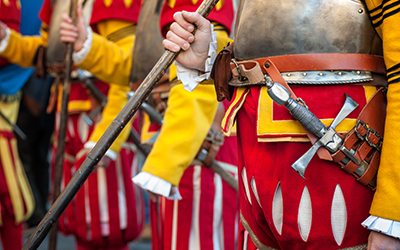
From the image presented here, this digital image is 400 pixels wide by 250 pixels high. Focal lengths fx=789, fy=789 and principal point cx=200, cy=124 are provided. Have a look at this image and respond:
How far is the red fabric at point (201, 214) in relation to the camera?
119 inches

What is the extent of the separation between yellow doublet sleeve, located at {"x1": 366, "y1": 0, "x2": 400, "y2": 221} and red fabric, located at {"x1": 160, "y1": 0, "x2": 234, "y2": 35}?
1.01 meters

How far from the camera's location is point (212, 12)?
2.81m

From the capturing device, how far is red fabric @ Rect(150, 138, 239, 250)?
3.01 meters

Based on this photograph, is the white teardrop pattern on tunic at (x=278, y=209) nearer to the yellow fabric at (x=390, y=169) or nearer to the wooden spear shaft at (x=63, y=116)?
the yellow fabric at (x=390, y=169)

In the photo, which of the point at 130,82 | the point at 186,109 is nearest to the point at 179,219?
the point at 186,109

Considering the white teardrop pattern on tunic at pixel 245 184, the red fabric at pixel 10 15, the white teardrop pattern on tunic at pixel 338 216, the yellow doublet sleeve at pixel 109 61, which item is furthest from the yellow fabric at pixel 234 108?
the red fabric at pixel 10 15

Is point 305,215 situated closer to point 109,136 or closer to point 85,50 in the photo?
point 109,136

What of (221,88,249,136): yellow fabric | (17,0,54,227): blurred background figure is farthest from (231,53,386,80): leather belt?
(17,0,54,227): blurred background figure

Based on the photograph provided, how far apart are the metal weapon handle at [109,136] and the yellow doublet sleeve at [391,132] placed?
1.72 ft

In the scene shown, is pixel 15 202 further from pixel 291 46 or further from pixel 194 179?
pixel 291 46

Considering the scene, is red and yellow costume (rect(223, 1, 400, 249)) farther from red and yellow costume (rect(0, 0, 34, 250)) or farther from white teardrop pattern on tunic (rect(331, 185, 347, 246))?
red and yellow costume (rect(0, 0, 34, 250))

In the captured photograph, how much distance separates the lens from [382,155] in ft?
6.09

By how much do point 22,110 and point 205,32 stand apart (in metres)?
4.34

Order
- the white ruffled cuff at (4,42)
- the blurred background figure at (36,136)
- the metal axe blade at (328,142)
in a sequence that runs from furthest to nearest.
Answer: the blurred background figure at (36,136) < the white ruffled cuff at (4,42) < the metal axe blade at (328,142)
